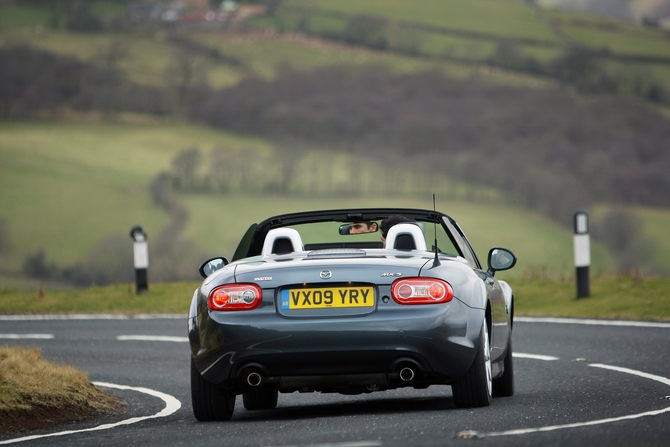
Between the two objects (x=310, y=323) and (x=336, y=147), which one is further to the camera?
(x=336, y=147)

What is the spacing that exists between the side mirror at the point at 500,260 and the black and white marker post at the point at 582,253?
992 cm

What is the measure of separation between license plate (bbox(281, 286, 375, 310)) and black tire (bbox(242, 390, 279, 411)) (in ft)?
5.93

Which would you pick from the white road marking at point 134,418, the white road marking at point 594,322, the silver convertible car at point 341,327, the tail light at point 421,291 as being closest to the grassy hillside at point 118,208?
the white road marking at point 594,322

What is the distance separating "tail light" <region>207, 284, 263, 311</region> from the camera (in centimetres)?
740

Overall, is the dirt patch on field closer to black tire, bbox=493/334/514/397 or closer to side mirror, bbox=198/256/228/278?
side mirror, bbox=198/256/228/278

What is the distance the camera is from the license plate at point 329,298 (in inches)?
289

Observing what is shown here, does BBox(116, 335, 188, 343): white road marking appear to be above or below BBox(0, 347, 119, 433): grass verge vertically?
below

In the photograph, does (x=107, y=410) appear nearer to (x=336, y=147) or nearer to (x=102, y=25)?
(x=336, y=147)

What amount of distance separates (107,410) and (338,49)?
160 m

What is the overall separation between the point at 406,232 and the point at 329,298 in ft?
3.72

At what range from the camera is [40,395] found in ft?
29.6

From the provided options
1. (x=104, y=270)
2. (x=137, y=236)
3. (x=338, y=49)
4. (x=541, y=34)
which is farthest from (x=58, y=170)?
(x=137, y=236)

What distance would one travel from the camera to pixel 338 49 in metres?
168

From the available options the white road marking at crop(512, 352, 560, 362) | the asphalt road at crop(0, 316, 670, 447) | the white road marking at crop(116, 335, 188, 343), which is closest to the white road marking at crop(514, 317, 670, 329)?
the asphalt road at crop(0, 316, 670, 447)
